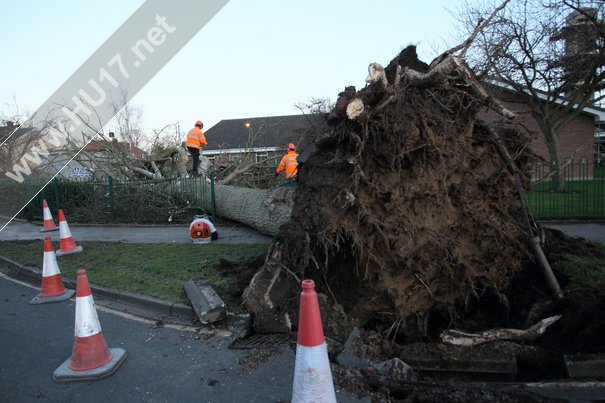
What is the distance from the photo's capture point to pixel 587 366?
3369 mm

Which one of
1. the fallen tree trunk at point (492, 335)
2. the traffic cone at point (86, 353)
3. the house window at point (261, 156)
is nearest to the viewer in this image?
the traffic cone at point (86, 353)

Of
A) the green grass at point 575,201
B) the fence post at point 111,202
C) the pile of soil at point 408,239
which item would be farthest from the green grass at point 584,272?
the fence post at point 111,202

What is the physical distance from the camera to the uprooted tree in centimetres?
443

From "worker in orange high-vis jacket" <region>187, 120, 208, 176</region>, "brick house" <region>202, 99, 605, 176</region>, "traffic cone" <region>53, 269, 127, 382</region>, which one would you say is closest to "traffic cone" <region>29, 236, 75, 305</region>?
"traffic cone" <region>53, 269, 127, 382</region>

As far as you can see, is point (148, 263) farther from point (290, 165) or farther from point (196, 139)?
point (196, 139)

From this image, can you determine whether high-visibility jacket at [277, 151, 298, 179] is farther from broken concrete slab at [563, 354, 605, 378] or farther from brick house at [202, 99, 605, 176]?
broken concrete slab at [563, 354, 605, 378]

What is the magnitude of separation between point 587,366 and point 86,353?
426 cm

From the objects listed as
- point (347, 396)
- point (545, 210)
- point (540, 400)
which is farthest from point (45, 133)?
point (545, 210)

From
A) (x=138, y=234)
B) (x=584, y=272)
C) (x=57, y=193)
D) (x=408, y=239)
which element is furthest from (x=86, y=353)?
(x=57, y=193)

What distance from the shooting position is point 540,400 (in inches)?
120

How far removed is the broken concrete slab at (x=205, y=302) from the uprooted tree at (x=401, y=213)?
33 centimetres

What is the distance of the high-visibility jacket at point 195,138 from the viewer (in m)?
13.0

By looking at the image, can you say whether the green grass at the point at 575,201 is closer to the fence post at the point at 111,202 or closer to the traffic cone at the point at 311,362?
the traffic cone at the point at 311,362

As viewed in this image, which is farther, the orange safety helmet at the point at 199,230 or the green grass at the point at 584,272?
the orange safety helmet at the point at 199,230
